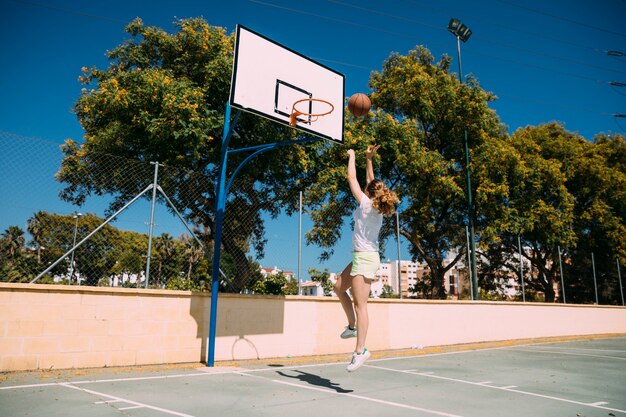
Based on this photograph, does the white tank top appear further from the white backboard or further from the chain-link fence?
the chain-link fence

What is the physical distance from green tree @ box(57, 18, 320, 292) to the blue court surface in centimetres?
502

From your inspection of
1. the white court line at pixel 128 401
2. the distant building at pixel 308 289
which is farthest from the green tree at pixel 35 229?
the distant building at pixel 308 289

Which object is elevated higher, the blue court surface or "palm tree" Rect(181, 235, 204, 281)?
"palm tree" Rect(181, 235, 204, 281)

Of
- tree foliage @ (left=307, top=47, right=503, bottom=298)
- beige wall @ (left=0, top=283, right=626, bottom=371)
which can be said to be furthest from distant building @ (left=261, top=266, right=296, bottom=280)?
tree foliage @ (left=307, top=47, right=503, bottom=298)

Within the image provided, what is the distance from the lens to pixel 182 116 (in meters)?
14.6

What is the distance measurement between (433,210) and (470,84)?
6.16 metres

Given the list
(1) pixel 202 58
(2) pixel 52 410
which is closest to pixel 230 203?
(2) pixel 52 410

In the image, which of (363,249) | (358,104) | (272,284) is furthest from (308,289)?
(363,249)

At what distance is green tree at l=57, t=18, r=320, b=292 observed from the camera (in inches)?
570

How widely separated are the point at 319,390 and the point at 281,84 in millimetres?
5480

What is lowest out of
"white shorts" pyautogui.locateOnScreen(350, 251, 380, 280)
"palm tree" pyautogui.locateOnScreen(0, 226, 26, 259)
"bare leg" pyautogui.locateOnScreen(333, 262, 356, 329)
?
"bare leg" pyautogui.locateOnScreen(333, 262, 356, 329)

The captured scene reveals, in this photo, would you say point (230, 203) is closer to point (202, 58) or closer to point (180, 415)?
point (180, 415)

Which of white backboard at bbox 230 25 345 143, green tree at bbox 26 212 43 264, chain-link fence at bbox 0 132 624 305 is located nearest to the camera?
green tree at bbox 26 212 43 264

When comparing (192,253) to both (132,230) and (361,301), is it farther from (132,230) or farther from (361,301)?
(361,301)
